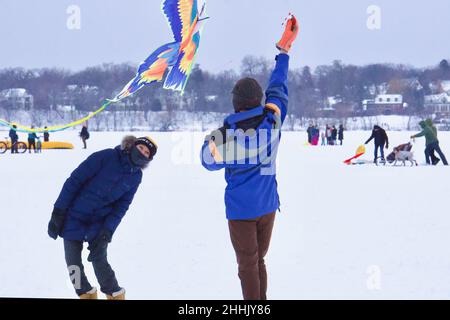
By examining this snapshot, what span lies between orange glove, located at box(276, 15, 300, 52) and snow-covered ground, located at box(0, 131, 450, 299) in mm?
1377

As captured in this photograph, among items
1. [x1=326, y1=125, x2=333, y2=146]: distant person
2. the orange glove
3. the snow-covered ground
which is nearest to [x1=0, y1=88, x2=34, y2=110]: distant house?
the snow-covered ground

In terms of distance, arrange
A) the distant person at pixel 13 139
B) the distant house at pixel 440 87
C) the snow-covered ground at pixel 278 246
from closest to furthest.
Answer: the snow-covered ground at pixel 278 246 < the distant person at pixel 13 139 < the distant house at pixel 440 87

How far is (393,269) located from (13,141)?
55.2ft

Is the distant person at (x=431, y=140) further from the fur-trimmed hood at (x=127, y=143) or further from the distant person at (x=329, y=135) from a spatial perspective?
the distant person at (x=329, y=135)

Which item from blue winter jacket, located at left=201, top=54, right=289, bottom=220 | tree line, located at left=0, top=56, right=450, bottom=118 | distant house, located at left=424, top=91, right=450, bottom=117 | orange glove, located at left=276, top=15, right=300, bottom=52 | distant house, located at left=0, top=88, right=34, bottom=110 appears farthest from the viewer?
distant house, located at left=424, top=91, right=450, bottom=117

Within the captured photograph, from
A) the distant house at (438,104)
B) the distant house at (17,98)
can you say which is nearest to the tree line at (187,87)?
the distant house at (17,98)

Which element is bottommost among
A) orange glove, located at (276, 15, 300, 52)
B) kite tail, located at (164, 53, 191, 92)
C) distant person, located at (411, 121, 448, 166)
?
distant person, located at (411, 121, 448, 166)

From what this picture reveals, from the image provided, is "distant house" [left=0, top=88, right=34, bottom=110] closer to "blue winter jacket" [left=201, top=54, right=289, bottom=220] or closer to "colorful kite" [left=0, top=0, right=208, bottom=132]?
"colorful kite" [left=0, top=0, right=208, bottom=132]

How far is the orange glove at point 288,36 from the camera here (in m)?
3.21

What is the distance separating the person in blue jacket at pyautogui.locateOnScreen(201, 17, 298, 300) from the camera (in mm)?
2945

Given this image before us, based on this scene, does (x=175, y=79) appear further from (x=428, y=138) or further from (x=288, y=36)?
(x=428, y=138)

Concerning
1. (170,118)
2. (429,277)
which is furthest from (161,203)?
(170,118)

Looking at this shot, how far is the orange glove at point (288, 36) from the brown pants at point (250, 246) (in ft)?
2.71

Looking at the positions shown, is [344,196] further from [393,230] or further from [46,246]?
[46,246]
